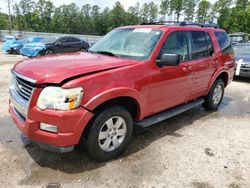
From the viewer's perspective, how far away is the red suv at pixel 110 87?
3.06 metres

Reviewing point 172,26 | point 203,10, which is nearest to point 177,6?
point 203,10

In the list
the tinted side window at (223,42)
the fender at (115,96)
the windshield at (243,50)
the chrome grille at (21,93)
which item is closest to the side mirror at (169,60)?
the fender at (115,96)

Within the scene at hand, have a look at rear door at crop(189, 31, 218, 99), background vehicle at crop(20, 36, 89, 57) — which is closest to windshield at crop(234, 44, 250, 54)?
rear door at crop(189, 31, 218, 99)

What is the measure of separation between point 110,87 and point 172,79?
1.41 meters

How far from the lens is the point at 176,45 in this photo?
4562mm

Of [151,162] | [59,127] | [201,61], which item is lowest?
[151,162]

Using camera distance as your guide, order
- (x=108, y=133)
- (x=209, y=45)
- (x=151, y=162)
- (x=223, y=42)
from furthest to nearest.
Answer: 1. (x=223, y=42)
2. (x=209, y=45)
3. (x=151, y=162)
4. (x=108, y=133)

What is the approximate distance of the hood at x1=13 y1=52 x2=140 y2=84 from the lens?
10.1ft

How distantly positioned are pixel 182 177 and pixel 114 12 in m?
68.4

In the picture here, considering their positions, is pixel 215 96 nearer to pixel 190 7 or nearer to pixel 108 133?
pixel 108 133

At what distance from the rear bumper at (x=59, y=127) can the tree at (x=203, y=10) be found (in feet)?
189

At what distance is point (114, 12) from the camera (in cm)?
6806

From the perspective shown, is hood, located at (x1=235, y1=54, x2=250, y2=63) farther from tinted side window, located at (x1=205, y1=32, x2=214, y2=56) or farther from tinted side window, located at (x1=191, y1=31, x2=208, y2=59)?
tinted side window, located at (x1=191, y1=31, x2=208, y2=59)

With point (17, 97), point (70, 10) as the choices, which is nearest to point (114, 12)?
point (70, 10)
